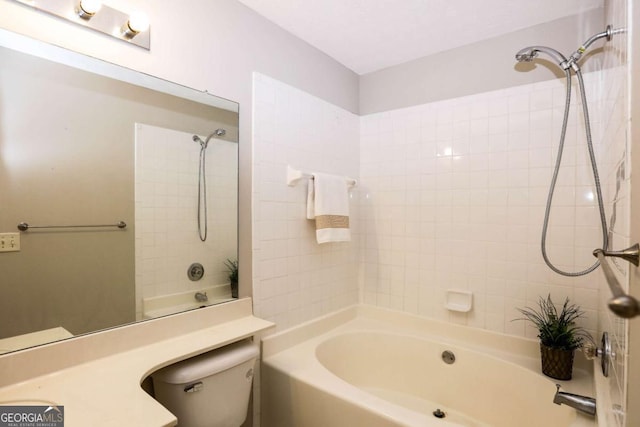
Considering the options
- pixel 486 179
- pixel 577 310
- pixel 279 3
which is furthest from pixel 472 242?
pixel 279 3

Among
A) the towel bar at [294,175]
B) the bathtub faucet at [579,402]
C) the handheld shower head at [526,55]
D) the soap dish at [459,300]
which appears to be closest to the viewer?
the bathtub faucet at [579,402]

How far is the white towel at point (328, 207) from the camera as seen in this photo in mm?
2055

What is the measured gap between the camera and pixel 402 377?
87.0 inches

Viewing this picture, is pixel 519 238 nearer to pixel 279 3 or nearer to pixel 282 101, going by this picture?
pixel 282 101

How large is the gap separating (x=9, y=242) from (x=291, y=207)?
127 centimetres

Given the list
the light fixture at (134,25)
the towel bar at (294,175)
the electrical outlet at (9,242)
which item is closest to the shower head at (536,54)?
the towel bar at (294,175)

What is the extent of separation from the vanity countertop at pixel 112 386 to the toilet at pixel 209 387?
67 millimetres

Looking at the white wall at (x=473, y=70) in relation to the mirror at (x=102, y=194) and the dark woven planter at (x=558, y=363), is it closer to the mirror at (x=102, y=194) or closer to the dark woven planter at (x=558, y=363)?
the mirror at (x=102, y=194)

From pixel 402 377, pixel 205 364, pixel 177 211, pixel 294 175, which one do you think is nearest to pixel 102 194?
pixel 177 211

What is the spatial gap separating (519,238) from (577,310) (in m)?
0.46

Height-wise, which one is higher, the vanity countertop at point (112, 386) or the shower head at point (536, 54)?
the shower head at point (536, 54)

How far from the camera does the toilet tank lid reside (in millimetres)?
1322

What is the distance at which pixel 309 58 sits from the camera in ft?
7.20

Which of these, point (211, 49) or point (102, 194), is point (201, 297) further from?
point (211, 49)
